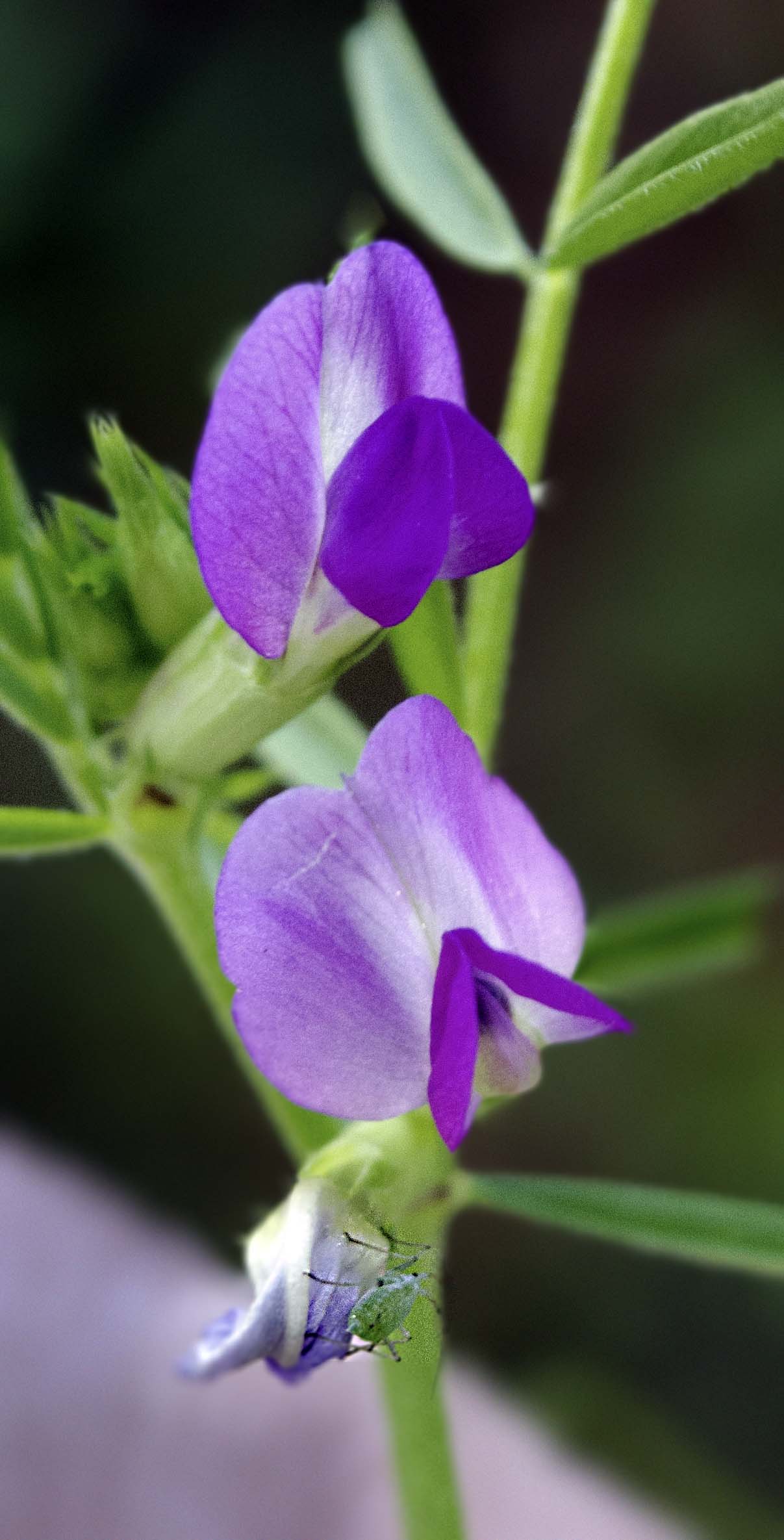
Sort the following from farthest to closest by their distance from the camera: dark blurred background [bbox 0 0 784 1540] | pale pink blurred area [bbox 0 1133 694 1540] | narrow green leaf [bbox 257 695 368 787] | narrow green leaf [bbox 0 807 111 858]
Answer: dark blurred background [bbox 0 0 784 1540] → pale pink blurred area [bbox 0 1133 694 1540] → narrow green leaf [bbox 257 695 368 787] → narrow green leaf [bbox 0 807 111 858]

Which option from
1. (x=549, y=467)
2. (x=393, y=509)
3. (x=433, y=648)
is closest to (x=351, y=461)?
(x=393, y=509)

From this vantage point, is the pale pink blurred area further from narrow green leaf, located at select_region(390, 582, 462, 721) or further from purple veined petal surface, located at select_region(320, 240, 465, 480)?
purple veined petal surface, located at select_region(320, 240, 465, 480)

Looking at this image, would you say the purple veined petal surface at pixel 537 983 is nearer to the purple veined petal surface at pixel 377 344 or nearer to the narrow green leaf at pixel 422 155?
the purple veined petal surface at pixel 377 344

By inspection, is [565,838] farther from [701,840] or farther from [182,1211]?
[182,1211]

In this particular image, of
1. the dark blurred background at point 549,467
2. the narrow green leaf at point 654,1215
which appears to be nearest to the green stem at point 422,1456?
the narrow green leaf at point 654,1215

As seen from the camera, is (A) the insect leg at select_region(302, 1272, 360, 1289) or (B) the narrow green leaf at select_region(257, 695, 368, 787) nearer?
(A) the insect leg at select_region(302, 1272, 360, 1289)

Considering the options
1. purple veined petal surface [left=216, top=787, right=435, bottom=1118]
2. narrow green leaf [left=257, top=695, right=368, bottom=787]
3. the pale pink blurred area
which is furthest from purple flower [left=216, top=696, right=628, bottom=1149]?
the pale pink blurred area

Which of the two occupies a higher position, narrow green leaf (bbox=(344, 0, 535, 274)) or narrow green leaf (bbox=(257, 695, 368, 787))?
narrow green leaf (bbox=(344, 0, 535, 274))
